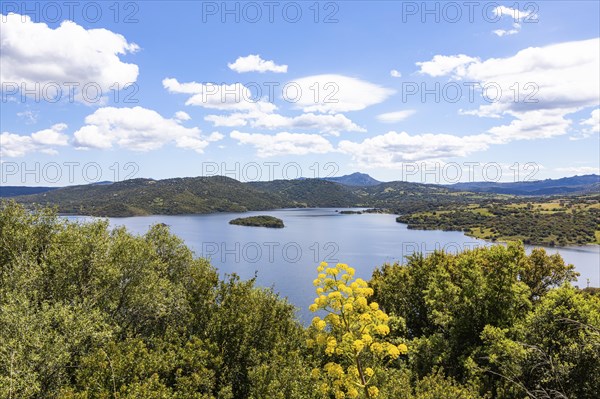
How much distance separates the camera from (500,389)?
1956 centimetres

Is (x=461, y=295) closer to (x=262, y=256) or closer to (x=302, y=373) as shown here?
(x=302, y=373)

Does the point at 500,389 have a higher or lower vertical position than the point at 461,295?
lower

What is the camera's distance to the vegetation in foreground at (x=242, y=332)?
13570 millimetres

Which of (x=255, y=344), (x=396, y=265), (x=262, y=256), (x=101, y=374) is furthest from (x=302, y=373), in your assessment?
(x=262, y=256)

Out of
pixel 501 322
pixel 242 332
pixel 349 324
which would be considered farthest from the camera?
pixel 501 322

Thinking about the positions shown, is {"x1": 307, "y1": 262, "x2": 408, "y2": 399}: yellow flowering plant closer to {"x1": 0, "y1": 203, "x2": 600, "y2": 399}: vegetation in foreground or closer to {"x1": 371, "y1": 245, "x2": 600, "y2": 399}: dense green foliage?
{"x1": 0, "y1": 203, "x2": 600, "y2": 399}: vegetation in foreground

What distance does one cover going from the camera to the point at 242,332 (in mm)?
22906

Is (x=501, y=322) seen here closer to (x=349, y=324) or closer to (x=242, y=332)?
(x=242, y=332)

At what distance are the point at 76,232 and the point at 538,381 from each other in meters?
31.2

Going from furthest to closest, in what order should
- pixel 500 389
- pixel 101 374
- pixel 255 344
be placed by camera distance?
pixel 255 344
pixel 500 389
pixel 101 374

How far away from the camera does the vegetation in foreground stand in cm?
1357

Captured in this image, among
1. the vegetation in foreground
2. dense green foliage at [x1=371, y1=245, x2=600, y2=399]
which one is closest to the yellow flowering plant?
the vegetation in foreground

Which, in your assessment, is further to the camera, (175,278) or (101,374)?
(175,278)

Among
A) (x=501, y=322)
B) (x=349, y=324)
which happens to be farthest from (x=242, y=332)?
(x=501, y=322)
